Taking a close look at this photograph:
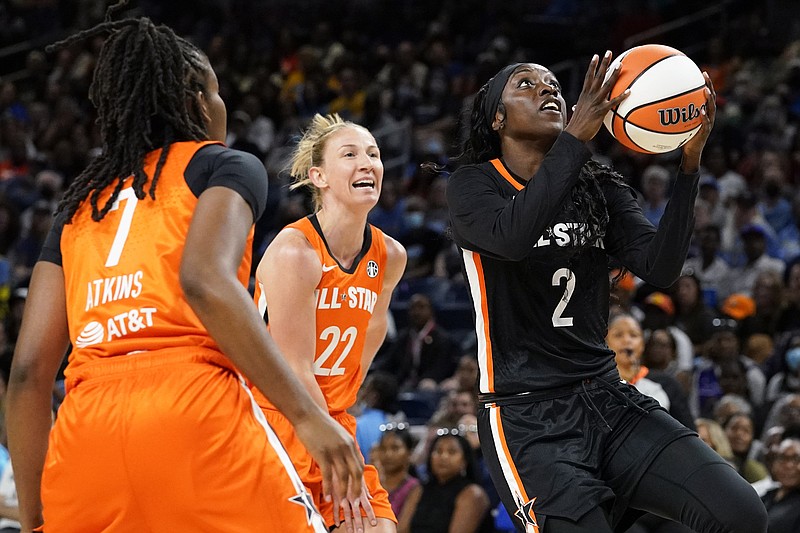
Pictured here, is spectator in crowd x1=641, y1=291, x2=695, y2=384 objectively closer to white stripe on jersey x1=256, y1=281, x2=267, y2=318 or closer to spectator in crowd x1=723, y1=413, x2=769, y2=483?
spectator in crowd x1=723, y1=413, x2=769, y2=483

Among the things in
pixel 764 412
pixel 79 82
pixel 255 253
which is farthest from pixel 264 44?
pixel 764 412

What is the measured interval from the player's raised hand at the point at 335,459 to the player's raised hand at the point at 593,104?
154cm

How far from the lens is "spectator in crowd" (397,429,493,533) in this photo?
7.10 m

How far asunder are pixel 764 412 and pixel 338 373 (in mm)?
4840

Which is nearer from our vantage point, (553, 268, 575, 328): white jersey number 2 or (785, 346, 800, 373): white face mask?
(553, 268, 575, 328): white jersey number 2

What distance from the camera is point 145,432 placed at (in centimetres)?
255

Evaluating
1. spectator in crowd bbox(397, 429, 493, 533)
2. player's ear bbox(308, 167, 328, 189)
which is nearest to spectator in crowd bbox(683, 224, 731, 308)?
spectator in crowd bbox(397, 429, 493, 533)

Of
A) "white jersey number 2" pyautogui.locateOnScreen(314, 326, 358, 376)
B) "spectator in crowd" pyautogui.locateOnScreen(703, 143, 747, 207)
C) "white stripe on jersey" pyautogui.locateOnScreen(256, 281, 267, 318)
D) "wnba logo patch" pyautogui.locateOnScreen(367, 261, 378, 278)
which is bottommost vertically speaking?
"spectator in crowd" pyautogui.locateOnScreen(703, 143, 747, 207)

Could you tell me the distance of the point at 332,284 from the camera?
431 centimetres

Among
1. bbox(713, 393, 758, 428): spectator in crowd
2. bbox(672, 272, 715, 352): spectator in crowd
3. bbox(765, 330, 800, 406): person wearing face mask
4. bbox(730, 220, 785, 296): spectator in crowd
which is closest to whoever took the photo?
bbox(713, 393, 758, 428): spectator in crowd

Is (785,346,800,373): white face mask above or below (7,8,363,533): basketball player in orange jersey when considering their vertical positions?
below

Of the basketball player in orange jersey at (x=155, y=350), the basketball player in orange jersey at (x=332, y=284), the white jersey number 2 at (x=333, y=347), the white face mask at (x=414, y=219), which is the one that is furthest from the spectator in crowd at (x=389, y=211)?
the basketball player in orange jersey at (x=155, y=350)

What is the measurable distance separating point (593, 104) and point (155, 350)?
1690 mm

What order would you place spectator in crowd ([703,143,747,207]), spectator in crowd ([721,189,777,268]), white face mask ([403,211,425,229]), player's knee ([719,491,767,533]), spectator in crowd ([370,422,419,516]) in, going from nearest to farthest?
player's knee ([719,491,767,533]) → spectator in crowd ([370,422,419,516]) → spectator in crowd ([721,189,777,268]) → spectator in crowd ([703,143,747,207]) → white face mask ([403,211,425,229])
